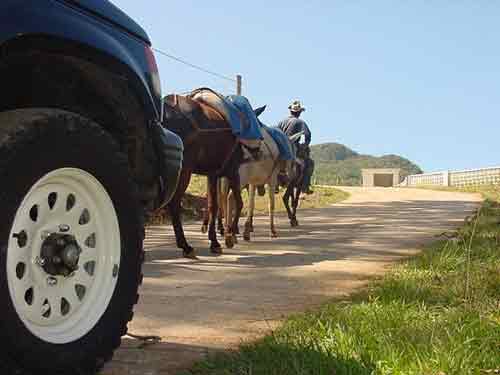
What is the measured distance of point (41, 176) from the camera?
2021mm

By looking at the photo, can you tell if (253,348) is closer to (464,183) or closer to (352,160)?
(464,183)

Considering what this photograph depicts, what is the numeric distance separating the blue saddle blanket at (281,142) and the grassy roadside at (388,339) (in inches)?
265

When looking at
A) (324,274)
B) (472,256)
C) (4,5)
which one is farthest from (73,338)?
(472,256)

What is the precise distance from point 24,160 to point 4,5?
1.63ft

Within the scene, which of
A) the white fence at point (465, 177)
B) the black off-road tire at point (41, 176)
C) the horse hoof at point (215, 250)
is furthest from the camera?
the white fence at point (465, 177)

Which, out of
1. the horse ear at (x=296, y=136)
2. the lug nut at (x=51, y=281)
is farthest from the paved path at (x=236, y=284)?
the horse ear at (x=296, y=136)

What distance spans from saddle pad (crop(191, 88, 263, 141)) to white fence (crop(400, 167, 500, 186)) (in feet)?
121

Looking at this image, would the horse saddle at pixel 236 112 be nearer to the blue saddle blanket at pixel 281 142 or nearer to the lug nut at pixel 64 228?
the blue saddle blanket at pixel 281 142

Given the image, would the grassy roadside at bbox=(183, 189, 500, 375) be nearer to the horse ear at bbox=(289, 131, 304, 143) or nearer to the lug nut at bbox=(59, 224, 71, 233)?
the lug nut at bbox=(59, 224, 71, 233)

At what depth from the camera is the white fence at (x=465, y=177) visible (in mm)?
44500

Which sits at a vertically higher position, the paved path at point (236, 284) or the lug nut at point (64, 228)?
the lug nut at point (64, 228)

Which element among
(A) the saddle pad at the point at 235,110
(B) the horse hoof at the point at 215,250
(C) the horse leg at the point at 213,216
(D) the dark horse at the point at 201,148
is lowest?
(B) the horse hoof at the point at 215,250

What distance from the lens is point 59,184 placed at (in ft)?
7.26

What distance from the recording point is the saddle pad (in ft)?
24.2
